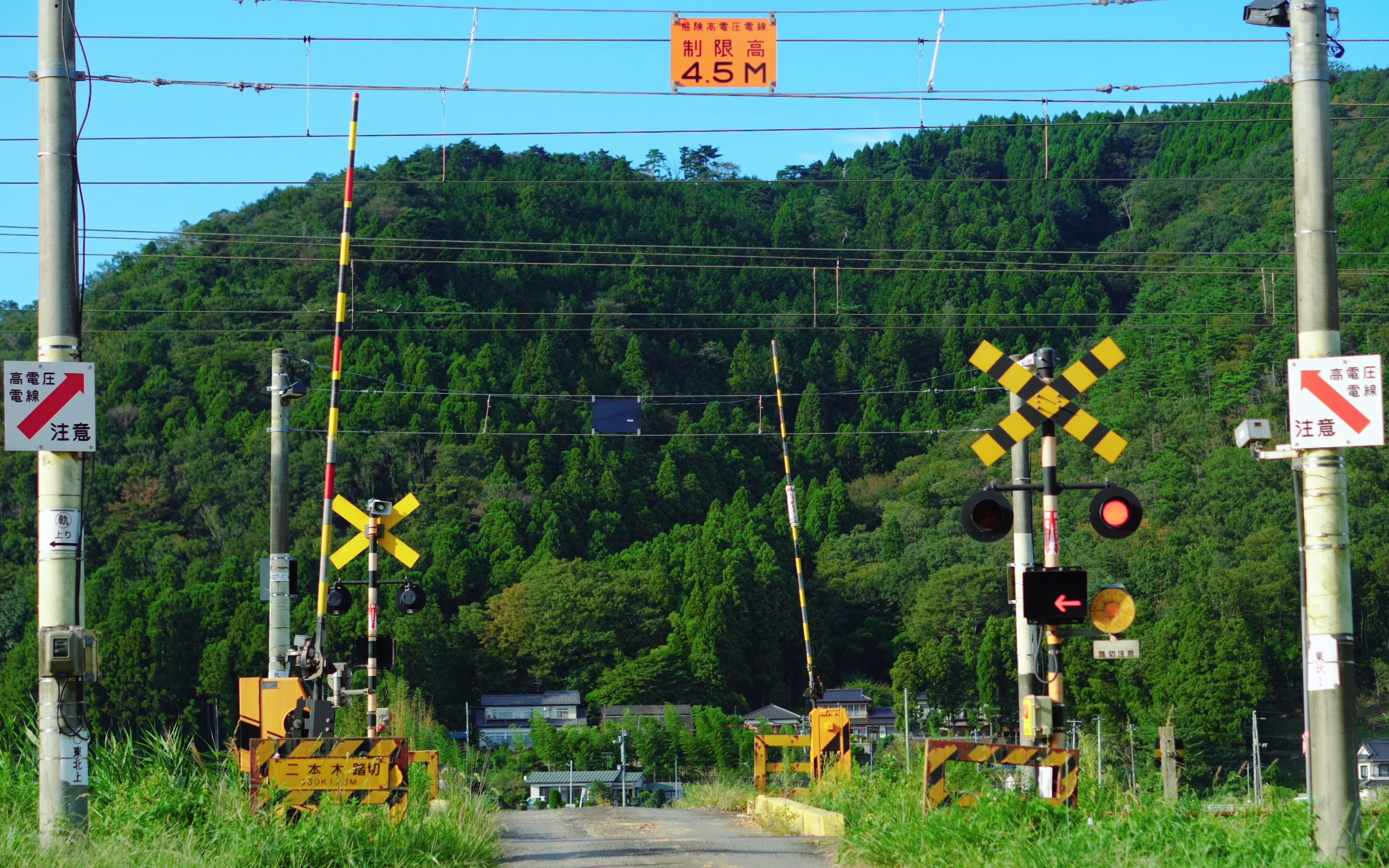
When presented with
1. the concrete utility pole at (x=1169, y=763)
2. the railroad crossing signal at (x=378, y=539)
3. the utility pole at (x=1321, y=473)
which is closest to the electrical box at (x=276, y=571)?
the railroad crossing signal at (x=378, y=539)

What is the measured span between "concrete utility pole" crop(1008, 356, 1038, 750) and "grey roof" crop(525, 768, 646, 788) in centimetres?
3983

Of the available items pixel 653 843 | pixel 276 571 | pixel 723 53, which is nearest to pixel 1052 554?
pixel 653 843

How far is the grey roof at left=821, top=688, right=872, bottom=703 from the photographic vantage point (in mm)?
75062

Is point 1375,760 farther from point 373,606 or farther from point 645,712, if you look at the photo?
point 645,712

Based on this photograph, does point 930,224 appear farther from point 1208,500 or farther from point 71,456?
point 71,456

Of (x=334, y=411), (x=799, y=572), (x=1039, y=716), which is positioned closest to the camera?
(x=1039, y=716)

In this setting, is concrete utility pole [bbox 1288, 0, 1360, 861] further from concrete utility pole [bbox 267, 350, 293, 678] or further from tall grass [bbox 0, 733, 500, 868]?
concrete utility pole [bbox 267, 350, 293, 678]

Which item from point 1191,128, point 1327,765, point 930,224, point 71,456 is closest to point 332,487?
point 71,456

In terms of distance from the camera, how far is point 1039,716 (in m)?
10.4

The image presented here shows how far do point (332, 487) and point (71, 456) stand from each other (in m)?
7.11

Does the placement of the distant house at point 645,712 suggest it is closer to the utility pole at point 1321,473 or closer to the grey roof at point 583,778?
the grey roof at point 583,778

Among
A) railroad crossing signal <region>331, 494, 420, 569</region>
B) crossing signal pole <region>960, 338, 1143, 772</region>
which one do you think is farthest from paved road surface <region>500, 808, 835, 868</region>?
railroad crossing signal <region>331, 494, 420, 569</region>

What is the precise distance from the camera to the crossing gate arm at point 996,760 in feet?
31.7

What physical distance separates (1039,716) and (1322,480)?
2735 millimetres
